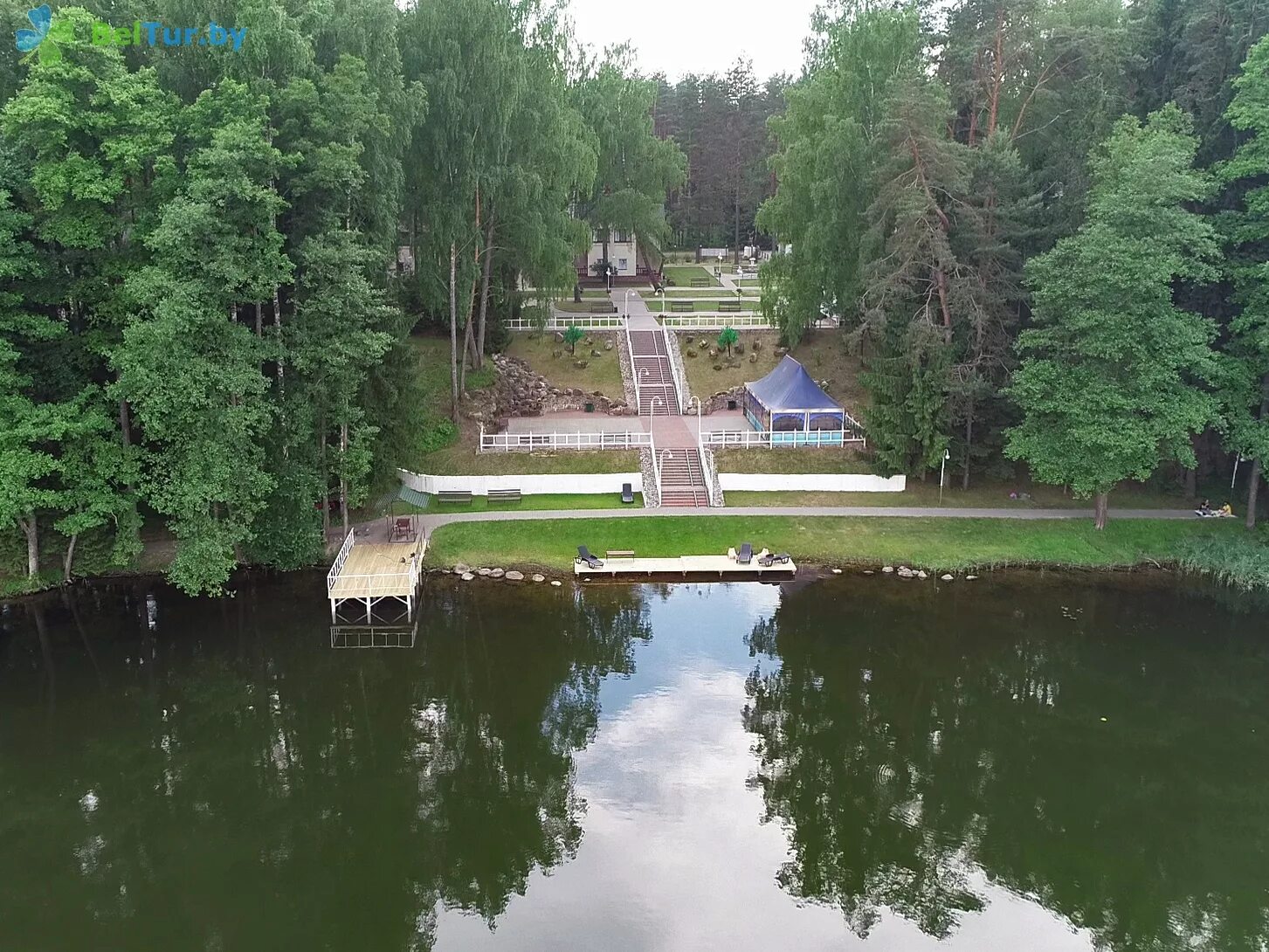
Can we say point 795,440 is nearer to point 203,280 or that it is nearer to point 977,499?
point 977,499

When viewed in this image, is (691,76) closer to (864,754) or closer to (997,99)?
(997,99)

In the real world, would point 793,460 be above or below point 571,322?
below

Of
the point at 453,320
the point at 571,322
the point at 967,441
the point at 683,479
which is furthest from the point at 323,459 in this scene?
the point at 967,441

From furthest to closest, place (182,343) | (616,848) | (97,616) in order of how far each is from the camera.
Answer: (97,616) → (182,343) → (616,848)

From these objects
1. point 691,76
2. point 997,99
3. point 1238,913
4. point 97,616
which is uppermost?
point 691,76

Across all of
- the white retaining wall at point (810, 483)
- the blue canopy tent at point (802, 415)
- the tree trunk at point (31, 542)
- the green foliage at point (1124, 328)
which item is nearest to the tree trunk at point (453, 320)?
the white retaining wall at point (810, 483)

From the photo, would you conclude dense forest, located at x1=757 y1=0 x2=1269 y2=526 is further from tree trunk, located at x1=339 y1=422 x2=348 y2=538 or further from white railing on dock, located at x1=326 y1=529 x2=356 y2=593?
white railing on dock, located at x1=326 y1=529 x2=356 y2=593

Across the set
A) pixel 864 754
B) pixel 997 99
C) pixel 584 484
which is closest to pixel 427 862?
pixel 864 754
